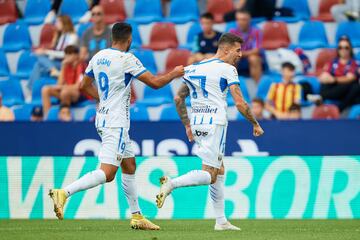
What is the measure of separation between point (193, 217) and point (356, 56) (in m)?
5.18

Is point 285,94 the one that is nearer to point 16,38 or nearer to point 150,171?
point 150,171

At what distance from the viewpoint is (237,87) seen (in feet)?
31.3

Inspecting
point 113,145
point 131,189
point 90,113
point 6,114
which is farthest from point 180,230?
point 6,114

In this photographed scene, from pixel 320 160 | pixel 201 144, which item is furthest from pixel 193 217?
pixel 201 144

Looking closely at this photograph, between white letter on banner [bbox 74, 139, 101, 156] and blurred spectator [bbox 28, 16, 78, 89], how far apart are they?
10.3ft

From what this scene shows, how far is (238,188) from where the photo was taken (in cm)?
1298

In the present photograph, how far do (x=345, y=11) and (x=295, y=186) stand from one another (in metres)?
5.08

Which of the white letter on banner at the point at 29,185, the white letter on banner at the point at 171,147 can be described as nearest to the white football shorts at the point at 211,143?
the white letter on banner at the point at 29,185

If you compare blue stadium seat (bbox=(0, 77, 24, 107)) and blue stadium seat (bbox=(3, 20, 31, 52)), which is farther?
blue stadium seat (bbox=(3, 20, 31, 52))

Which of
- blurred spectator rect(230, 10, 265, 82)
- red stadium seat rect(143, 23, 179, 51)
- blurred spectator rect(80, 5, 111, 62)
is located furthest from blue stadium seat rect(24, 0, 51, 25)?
blurred spectator rect(230, 10, 265, 82)

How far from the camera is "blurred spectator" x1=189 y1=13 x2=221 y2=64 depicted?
52.9 feet

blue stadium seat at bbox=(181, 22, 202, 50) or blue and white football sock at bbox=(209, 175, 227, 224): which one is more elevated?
blue stadium seat at bbox=(181, 22, 202, 50)

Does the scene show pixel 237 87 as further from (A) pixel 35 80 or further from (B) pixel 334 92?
(A) pixel 35 80

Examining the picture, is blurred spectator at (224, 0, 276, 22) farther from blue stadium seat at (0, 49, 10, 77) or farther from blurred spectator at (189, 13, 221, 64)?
blue stadium seat at (0, 49, 10, 77)
